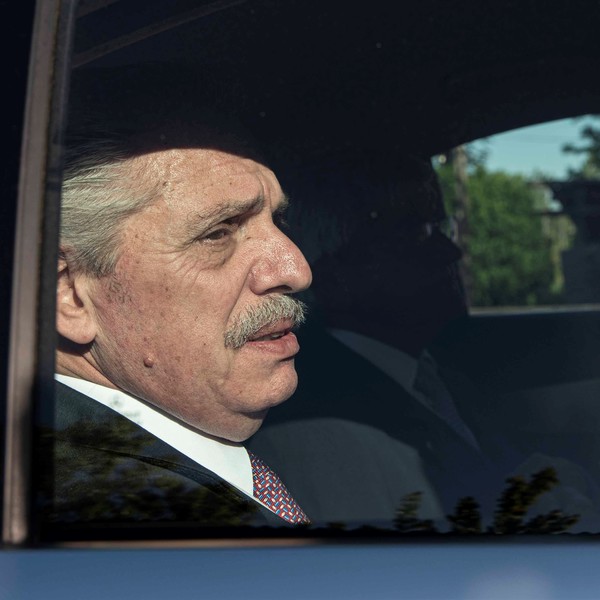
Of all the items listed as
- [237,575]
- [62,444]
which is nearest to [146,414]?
[62,444]

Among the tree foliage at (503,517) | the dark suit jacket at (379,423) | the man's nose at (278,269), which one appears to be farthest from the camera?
the man's nose at (278,269)

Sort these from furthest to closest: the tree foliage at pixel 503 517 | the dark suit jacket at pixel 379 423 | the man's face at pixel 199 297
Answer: the man's face at pixel 199 297
the dark suit jacket at pixel 379 423
the tree foliage at pixel 503 517

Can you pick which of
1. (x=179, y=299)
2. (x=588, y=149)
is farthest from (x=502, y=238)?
(x=179, y=299)

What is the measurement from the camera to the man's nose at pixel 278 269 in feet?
6.12

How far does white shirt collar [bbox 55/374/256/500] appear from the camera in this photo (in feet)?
5.39

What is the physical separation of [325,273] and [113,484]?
722 mm

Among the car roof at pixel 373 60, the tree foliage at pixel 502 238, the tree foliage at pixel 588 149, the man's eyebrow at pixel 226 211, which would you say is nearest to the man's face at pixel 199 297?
the man's eyebrow at pixel 226 211

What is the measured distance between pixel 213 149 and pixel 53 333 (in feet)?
1.56

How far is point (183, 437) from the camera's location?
173 cm

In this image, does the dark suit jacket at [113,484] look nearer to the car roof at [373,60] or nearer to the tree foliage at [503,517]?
the tree foliage at [503,517]

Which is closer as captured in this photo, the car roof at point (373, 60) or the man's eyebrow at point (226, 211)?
the car roof at point (373, 60)

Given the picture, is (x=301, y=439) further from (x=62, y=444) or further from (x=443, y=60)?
(x=443, y=60)

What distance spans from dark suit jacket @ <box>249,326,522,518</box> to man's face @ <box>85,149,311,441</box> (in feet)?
0.16

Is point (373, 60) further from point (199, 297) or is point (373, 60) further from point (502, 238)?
point (199, 297)
